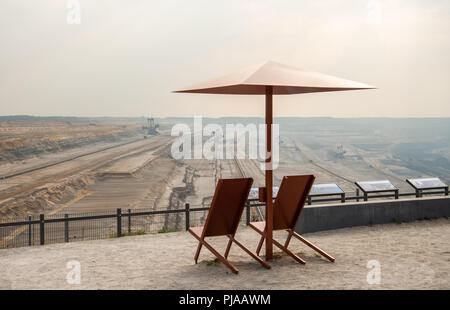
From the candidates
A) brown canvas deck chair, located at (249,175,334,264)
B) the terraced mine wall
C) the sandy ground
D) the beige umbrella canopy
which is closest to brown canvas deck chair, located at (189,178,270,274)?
the sandy ground

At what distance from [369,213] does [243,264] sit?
3.73 m

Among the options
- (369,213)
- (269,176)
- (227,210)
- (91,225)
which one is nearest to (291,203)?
(269,176)

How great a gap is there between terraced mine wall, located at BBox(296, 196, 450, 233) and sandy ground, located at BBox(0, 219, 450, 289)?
232 mm

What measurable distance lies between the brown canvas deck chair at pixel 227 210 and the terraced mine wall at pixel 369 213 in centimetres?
273

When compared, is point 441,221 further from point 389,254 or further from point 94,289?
point 94,289

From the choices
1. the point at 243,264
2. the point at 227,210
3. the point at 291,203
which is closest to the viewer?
the point at 227,210

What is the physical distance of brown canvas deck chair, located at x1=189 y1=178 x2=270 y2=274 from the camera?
201 inches

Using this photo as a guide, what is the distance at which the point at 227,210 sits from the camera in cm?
527

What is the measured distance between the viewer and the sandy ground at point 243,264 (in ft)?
15.3

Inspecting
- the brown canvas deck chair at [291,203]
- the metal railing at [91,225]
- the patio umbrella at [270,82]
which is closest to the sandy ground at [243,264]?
the brown canvas deck chair at [291,203]

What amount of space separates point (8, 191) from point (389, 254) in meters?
58.7

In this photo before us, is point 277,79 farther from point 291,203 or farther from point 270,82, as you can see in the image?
point 291,203

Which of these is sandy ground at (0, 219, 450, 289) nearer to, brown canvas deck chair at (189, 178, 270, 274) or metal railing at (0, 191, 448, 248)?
brown canvas deck chair at (189, 178, 270, 274)

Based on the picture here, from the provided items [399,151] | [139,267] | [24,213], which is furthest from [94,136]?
[139,267]
